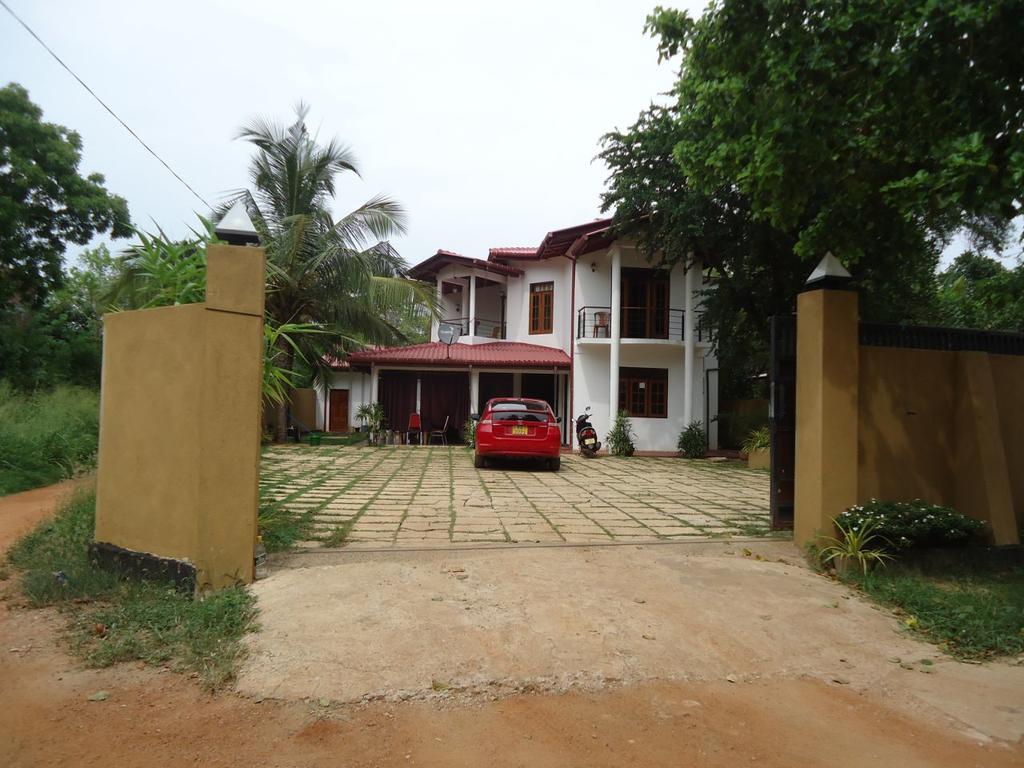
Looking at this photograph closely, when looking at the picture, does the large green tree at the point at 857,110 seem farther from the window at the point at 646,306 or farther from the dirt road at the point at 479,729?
the window at the point at 646,306

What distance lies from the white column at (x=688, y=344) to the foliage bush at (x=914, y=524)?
1304 centimetres

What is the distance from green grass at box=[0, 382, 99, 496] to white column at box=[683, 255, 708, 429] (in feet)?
47.8

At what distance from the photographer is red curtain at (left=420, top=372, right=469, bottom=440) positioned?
2128cm

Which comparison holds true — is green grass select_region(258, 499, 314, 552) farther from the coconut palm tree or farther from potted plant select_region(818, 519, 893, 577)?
the coconut palm tree

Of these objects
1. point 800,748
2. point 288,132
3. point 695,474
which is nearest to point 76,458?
point 288,132

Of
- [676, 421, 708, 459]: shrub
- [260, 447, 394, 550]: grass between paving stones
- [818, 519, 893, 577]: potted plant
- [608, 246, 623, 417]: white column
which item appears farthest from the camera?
[608, 246, 623, 417]: white column

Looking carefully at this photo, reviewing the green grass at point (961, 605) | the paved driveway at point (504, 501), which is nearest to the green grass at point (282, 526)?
the paved driveway at point (504, 501)

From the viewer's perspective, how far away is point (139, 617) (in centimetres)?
382

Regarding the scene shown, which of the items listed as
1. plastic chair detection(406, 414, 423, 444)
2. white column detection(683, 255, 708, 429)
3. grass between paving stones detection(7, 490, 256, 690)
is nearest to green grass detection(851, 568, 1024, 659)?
grass between paving stones detection(7, 490, 256, 690)

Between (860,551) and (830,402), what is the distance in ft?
4.03

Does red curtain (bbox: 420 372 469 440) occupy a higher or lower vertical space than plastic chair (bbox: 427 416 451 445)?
higher

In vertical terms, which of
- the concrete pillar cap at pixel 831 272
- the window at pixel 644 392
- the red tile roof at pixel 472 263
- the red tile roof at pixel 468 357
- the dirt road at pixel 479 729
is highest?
the red tile roof at pixel 472 263

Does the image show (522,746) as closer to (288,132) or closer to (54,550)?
(54,550)

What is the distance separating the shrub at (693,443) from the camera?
17688mm
